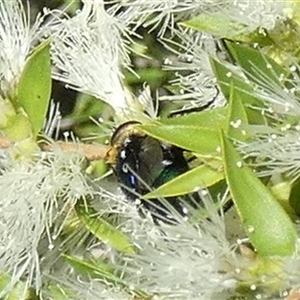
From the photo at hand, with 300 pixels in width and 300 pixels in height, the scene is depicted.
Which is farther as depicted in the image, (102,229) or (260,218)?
(102,229)

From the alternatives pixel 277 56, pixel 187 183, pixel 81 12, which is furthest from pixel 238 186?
pixel 81 12

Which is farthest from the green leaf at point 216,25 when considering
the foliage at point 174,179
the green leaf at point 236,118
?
the green leaf at point 236,118

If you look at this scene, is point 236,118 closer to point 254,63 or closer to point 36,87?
point 254,63

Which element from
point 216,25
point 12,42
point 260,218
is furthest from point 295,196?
point 12,42

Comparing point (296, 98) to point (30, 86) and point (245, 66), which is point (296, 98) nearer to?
point (245, 66)

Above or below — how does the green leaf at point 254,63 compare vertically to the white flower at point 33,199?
above

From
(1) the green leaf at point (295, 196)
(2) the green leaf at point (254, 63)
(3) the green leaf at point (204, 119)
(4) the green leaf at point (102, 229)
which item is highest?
(2) the green leaf at point (254, 63)

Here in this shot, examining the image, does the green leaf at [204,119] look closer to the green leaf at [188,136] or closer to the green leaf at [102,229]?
the green leaf at [188,136]
